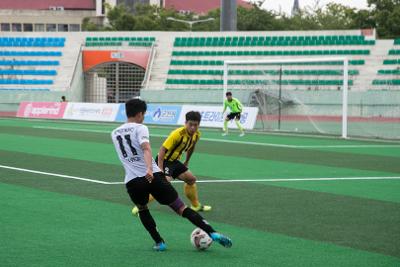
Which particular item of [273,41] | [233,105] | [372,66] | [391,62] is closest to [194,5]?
[273,41]

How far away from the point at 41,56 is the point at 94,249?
50.8 meters

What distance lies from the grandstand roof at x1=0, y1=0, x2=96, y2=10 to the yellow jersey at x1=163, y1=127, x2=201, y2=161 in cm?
11670

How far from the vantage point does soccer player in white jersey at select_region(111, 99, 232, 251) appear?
8984 mm

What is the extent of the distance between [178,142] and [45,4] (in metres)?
122

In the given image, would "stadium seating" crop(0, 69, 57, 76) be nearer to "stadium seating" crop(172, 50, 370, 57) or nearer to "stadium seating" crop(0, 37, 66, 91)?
"stadium seating" crop(0, 37, 66, 91)

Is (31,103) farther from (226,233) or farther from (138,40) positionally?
(226,233)

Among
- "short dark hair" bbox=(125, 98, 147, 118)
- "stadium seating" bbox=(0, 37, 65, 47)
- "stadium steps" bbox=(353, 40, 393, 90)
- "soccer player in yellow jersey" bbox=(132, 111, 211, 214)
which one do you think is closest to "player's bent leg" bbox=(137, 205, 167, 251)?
"short dark hair" bbox=(125, 98, 147, 118)

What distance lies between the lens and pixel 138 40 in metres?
58.8

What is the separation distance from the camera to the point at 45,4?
5098 inches

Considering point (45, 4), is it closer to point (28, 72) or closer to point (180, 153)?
point (28, 72)

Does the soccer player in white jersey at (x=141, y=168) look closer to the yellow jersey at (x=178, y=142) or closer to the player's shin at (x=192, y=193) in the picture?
the yellow jersey at (x=178, y=142)

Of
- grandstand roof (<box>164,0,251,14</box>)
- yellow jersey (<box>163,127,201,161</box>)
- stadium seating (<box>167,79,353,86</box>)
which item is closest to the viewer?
yellow jersey (<box>163,127,201,161</box>)

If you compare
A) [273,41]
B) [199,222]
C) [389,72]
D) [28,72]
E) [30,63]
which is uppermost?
[273,41]

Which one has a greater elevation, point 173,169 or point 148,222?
point 173,169
